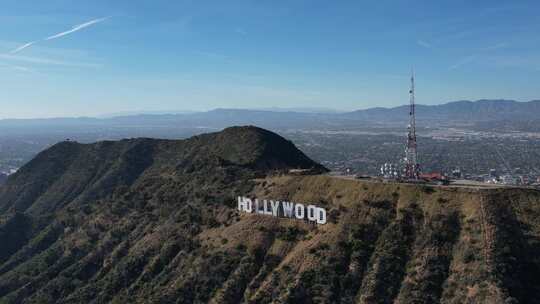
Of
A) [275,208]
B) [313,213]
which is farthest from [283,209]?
[313,213]

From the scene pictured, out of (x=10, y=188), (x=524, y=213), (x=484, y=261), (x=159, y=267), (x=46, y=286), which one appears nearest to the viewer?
(x=484, y=261)

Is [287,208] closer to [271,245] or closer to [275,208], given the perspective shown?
[275,208]

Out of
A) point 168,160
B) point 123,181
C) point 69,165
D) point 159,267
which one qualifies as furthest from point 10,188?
point 159,267

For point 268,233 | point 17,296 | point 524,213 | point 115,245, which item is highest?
point 524,213

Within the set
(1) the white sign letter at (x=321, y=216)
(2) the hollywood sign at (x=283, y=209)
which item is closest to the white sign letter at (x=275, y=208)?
(2) the hollywood sign at (x=283, y=209)

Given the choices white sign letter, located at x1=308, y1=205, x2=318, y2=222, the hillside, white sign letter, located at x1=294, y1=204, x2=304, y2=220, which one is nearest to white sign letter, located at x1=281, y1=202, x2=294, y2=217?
white sign letter, located at x1=294, y1=204, x2=304, y2=220

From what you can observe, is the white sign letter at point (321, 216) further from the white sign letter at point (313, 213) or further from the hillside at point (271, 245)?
the hillside at point (271, 245)

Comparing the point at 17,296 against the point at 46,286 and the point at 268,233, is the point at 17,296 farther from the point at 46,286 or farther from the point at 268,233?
the point at 268,233
